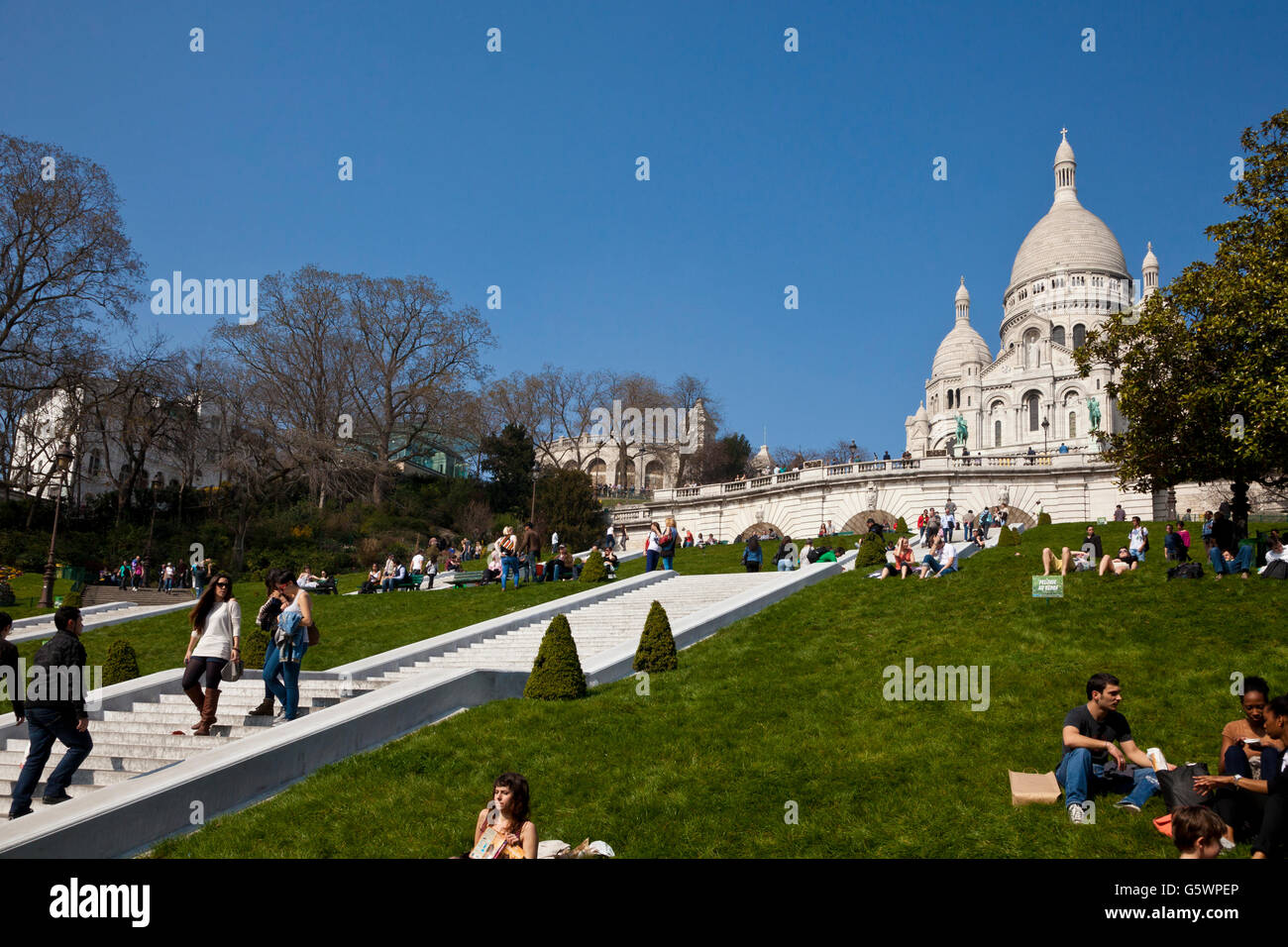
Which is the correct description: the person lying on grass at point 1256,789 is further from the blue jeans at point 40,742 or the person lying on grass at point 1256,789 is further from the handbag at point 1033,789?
the blue jeans at point 40,742

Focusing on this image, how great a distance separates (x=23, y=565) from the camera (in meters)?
35.4

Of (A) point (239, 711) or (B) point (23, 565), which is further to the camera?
(B) point (23, 565)

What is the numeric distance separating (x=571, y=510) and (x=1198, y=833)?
42447mm

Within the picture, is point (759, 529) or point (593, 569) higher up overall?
point (759, 529)

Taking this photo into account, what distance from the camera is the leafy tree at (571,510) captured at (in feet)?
156

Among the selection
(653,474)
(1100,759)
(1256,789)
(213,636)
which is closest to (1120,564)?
(1100,759)

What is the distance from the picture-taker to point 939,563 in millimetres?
21281

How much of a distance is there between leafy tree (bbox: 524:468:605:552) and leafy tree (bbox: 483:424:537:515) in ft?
19.0

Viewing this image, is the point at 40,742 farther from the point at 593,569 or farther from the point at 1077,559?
the point at 593,569

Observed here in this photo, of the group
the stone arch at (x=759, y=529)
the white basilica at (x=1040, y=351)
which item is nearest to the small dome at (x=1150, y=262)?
the white basilica at (x=1040, y=351)

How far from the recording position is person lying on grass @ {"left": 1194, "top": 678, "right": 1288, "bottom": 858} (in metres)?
7.01
